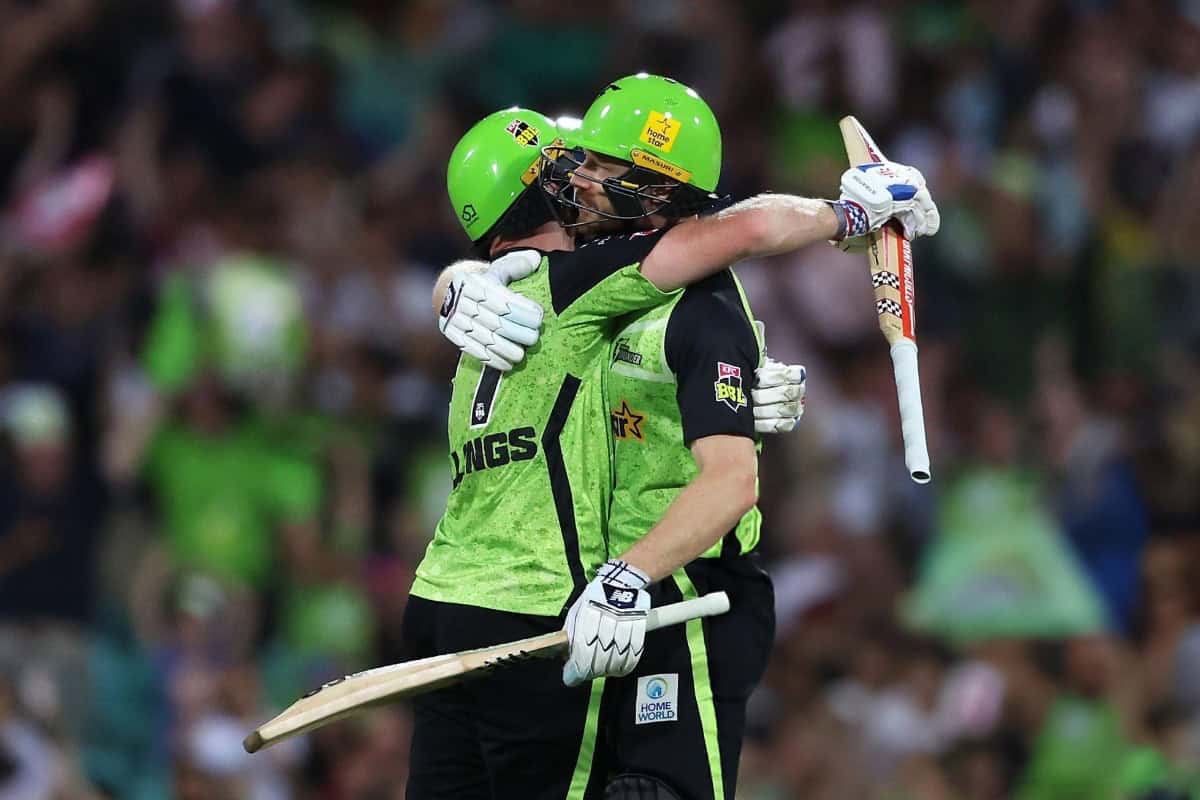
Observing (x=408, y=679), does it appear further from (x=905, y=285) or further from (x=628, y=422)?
(x=905, y=285)

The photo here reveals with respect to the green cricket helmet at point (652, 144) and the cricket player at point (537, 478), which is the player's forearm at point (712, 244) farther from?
the green cricket helmet at point (652, 144)

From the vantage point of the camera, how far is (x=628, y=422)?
5363mm

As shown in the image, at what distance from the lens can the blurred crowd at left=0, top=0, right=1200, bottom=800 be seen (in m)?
9.09

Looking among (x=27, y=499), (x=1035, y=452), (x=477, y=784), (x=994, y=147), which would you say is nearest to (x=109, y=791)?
(x=27, y=499)

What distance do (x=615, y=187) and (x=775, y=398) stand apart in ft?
2.44

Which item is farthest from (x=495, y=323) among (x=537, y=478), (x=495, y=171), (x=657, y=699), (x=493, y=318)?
(x=657, y=699)

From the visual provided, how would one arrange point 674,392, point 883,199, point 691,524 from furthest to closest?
point 883,199
point 674,392
point 691,524

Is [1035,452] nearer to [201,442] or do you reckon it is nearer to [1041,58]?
[1041,58]

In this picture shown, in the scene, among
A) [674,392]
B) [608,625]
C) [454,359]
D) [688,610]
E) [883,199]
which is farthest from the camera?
[454,359]

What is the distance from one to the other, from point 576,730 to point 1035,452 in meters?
5.48

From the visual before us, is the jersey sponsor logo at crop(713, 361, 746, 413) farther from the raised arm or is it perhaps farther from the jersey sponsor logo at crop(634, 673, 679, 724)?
the jersey sponsor logo at crop(634, 673, 679, 724)

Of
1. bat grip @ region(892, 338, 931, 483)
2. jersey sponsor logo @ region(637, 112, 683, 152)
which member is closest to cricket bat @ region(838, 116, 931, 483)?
bat grip @ region(892, 338, 931, 483)

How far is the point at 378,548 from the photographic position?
10039 mm

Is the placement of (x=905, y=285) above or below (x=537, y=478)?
above
